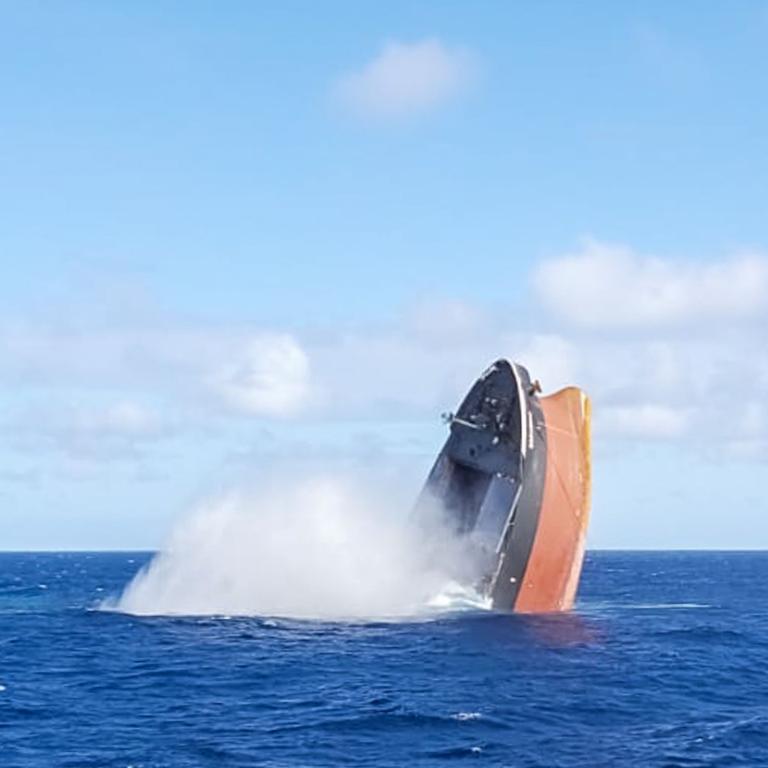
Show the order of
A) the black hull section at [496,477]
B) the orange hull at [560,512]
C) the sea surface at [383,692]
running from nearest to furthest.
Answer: the sea surface at [383,692]
the black hull section at [496,477]
the orange hull at [560,512]

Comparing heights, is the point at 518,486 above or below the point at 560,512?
above

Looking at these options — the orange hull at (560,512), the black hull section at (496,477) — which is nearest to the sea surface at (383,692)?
the orange hull at (560,512)

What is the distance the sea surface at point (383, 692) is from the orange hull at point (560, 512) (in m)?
2.21

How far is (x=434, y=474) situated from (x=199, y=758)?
123 ft

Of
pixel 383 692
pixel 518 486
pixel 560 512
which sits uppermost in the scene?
pixel 518 486

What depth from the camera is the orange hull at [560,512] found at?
6150 cm

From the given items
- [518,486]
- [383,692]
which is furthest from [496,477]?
[383,692]

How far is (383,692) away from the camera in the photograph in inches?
1639

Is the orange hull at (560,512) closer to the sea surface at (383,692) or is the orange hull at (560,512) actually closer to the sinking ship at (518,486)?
the sinking ship at (518,486)

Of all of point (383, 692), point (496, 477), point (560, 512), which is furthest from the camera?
point (496, 477)

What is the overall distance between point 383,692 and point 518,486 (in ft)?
69.5

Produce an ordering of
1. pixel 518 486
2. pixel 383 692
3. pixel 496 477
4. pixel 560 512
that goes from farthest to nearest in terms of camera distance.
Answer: pixel 496 477 < pixel 560 512 < pixel 518 486 < pixel 383 692

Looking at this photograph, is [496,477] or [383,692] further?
[496,477]

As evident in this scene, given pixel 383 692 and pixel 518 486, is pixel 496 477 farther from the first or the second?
Answer: pixel 383 692
